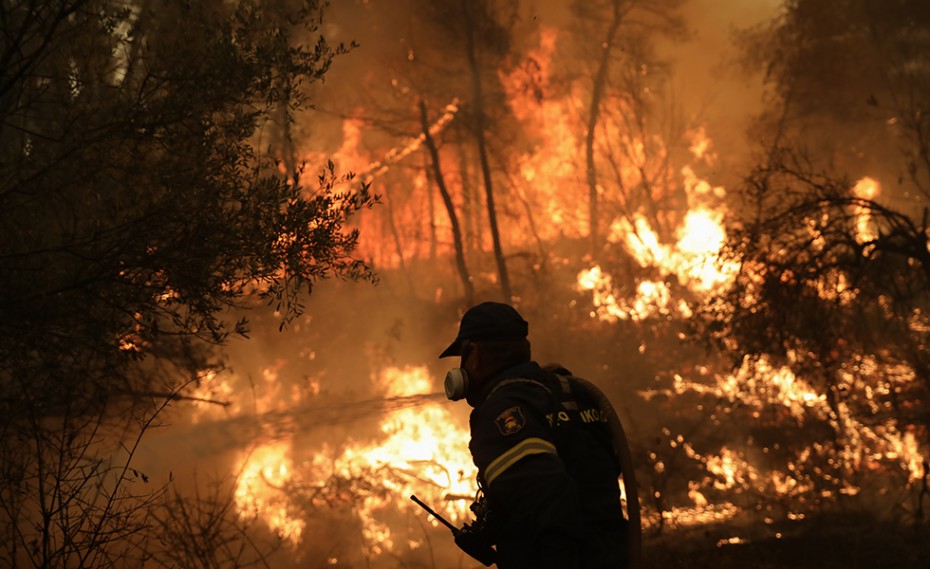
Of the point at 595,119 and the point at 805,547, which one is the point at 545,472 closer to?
the point at 805,547

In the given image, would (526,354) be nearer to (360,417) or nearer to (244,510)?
(244,510)

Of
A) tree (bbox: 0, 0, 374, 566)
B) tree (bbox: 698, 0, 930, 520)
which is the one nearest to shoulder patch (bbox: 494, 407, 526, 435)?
tree (bbox: 0, 0, 374, 566)

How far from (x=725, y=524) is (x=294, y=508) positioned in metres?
8.54

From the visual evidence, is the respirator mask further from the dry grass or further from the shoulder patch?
the dry grass

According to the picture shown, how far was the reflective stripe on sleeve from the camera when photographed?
2.71 metres

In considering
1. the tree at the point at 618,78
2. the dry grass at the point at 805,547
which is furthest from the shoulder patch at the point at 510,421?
the tree at the point at 618,78

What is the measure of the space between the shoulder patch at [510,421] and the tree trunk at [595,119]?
2395cm

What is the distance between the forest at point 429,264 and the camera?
6676 millimetres

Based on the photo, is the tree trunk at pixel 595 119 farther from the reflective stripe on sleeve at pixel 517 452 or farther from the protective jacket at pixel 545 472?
the reflective stripe on sleeve at pixel 517 452

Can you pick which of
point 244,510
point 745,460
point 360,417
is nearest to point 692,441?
point 745,460

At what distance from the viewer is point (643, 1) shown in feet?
87.0

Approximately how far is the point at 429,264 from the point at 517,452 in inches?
957

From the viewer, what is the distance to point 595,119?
27.4m

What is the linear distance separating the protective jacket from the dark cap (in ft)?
0.54
